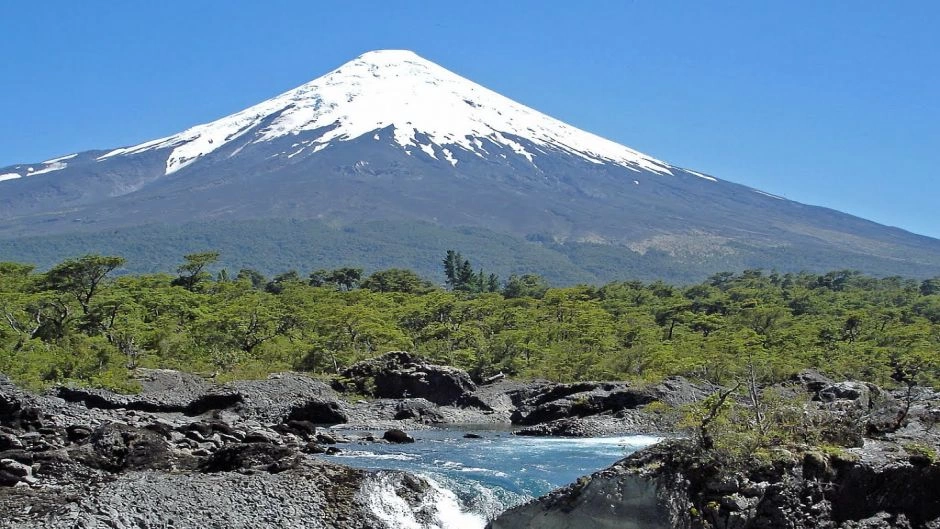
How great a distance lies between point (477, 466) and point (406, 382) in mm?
16385

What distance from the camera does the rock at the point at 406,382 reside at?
37.4 m

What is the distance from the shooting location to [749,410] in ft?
52.6

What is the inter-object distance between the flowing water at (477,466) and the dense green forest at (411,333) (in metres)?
8.48

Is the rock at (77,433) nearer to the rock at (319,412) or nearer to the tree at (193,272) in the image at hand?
the rock at (319,412)

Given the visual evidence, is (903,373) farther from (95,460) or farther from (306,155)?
(306,155)

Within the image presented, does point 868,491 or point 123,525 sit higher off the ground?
point 868,491

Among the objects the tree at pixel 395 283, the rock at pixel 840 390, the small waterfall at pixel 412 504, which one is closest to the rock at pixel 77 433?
the small waterfall at pixel 412 504

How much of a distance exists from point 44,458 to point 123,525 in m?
3.55

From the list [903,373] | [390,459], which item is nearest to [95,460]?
[390,459]

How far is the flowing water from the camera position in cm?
1741

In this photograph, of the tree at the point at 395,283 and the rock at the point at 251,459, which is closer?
the rock at the point at 251,459

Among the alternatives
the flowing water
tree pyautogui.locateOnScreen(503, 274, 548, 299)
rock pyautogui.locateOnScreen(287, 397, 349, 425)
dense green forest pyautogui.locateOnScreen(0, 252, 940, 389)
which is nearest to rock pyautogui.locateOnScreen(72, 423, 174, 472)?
the flowing water

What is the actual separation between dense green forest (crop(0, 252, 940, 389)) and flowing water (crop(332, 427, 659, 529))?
8475 millimetres

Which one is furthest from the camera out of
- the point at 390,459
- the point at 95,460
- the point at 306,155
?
the point at 306,155
